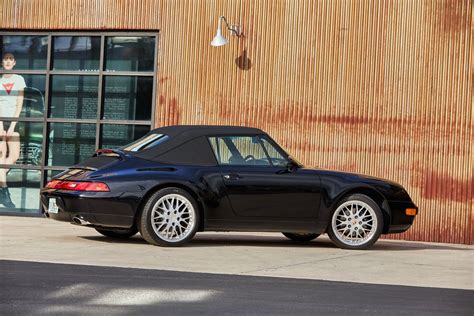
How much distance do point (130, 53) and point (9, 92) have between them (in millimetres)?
2117

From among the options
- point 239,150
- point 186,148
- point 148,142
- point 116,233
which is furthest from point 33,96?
point 239,150

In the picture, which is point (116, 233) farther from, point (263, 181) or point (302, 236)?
point (302, 236)

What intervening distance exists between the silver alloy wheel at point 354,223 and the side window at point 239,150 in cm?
96

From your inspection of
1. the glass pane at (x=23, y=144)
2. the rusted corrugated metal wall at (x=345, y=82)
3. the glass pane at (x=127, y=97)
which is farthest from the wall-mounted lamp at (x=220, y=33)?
the glass pane at (x=23, y=144)

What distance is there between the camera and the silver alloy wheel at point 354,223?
38.8 feet

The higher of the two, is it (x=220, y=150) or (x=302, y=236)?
(x=220, y=150)

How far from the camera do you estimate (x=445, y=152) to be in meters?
15.5

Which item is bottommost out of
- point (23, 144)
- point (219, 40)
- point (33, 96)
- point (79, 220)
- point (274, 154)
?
point (79, 220)

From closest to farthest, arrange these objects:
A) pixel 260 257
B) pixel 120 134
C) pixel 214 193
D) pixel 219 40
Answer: pixel 260 257, pixel 214 193, pixel 219 40, pixel 120 134

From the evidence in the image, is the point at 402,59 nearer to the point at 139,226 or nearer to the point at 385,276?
the point at 139,226

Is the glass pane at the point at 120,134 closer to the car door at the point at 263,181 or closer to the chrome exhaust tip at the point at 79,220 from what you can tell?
the car door at the point at 263,181

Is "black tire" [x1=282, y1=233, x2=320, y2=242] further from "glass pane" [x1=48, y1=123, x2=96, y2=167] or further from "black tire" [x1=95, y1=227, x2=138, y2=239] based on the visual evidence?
"glass pane" [x1=48, y1=123, x2=96, y2=167]

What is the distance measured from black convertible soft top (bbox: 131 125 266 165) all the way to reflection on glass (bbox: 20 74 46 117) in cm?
584

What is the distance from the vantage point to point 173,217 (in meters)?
11.1
